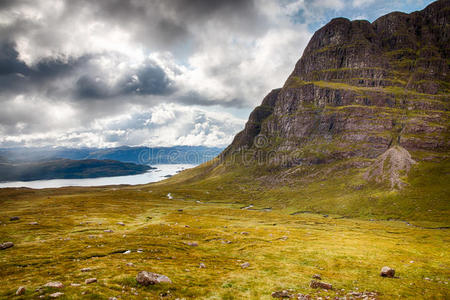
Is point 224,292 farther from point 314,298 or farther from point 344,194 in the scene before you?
point 344,194

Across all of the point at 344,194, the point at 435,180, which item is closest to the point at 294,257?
the point at 344,194

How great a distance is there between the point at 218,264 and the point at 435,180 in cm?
22347

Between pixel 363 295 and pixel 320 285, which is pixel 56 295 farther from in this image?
pixel 363 295

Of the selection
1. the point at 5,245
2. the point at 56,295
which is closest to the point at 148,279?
the point at 56,295

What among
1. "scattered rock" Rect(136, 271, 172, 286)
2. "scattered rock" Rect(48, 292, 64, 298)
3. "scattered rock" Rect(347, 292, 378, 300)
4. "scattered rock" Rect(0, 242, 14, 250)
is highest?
→ "scattered rock" Rect(48, 292, 64, 298)

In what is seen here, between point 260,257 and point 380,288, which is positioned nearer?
point 380,288

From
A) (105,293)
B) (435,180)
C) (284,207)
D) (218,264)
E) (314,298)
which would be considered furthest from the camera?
(284,207)

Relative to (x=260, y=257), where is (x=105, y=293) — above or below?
above

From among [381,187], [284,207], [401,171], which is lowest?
[284,207]

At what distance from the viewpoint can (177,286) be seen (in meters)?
20.4

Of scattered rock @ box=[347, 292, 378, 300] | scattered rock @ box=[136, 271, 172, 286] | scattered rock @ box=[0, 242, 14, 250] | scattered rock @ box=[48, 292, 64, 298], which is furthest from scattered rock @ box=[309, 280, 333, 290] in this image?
scattered rock @ box=[0, 242, 14, 250]

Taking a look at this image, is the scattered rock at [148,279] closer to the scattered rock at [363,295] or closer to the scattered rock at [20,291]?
the scattered rock at [20,291]

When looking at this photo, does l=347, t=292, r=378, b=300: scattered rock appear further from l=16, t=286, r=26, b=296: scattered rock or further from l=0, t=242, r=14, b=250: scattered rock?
l=0, t=242, r=14, b=250: scattered rock

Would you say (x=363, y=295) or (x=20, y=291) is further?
(x=363, y=295)
